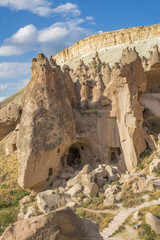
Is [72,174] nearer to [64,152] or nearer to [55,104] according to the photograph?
[64,152]

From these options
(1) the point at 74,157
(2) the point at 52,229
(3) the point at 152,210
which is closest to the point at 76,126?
(1) the point at 74,157

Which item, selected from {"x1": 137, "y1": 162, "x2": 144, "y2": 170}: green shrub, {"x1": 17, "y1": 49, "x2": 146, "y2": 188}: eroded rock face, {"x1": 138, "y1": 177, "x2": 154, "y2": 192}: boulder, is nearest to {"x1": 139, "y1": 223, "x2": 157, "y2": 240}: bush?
{"x1": 138, "y1": 177, "x2": 154, "y2": 192}: boulder

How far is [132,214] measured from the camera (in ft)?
36.6

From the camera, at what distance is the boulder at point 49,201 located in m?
13.2

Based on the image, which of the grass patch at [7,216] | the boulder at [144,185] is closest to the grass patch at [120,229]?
the boulder at [144,185]

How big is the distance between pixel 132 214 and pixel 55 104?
10032 millimetres

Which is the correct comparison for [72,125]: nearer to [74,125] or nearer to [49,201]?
[74,125]

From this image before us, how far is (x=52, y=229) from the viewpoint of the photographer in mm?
4949

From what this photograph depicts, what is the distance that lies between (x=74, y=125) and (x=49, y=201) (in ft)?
23.8

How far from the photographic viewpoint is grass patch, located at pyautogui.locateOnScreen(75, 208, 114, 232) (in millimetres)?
10825

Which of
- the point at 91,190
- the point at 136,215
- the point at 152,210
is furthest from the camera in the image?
the point at 91,190

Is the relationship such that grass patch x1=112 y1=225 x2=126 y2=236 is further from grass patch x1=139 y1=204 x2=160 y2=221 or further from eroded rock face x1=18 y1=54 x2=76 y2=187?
eroded rock face x1=18 y1=54 x2=76 y2=187

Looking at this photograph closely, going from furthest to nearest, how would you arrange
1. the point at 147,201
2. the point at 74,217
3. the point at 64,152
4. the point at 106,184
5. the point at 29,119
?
the point at 64,152
the point at 29,119
the point at 106,184
the point at 147,201
the point at 74,217

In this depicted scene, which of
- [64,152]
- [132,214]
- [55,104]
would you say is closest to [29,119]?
[55,104]
